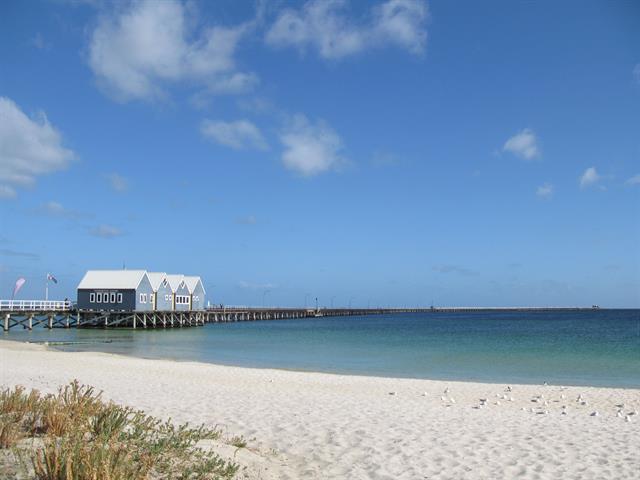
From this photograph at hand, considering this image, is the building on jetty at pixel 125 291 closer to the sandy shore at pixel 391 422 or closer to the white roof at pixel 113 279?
the white roof at pixel 113 279

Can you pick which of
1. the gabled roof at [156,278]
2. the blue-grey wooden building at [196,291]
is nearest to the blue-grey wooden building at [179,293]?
the blue-grey wooden building at [196,291]

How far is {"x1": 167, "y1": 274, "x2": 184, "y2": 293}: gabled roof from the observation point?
2566 inches

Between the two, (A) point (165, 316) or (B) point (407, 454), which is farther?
(A) point (165, 316)

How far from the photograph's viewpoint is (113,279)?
5925 cm

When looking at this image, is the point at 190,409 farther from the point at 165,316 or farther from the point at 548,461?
the point at 165,316

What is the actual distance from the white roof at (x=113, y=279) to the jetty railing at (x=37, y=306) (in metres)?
2.55

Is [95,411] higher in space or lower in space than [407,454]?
higher

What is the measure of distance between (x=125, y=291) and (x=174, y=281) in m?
9.14

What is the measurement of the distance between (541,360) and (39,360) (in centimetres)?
2458

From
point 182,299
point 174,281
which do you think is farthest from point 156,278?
point 182,299

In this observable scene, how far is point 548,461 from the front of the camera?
25.0 ft

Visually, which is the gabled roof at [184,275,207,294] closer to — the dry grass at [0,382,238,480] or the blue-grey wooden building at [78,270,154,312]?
the blue-grey wooden building at [78,270,154,312]

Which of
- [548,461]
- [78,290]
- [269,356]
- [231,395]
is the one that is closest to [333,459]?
[548,461]

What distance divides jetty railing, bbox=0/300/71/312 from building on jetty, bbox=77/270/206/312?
5.07 feet
